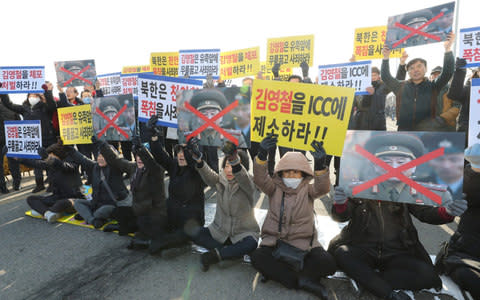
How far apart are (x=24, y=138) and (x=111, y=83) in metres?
5.24

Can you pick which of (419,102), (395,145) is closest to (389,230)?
(395,145)

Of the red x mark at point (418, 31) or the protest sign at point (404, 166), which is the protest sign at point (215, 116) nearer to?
the protest sign at point (404, 166)

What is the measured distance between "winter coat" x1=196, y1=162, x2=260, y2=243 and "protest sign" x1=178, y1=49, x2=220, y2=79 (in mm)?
4618

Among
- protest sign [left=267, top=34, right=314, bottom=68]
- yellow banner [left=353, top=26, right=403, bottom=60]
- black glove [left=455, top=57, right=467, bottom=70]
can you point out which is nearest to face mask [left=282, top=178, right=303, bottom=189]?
black glove [left=455, top=57, right=467, bottom=70]

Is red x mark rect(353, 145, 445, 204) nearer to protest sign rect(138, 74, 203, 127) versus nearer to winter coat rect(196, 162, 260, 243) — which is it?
winter coat rect(196, 162, 260, 243)

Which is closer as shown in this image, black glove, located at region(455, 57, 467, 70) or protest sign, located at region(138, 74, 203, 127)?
black glove, located at region(455, 57, 467, 70)

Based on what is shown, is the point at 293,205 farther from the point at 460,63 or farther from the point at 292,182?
the point at 460,63

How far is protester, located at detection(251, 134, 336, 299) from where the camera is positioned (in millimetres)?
2877

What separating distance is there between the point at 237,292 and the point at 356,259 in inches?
51.0

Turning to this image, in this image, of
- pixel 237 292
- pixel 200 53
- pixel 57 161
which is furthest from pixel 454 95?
pixel 57 161

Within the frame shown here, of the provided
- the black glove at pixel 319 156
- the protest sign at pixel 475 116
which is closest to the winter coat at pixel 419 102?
the protest sign at pixel 475 116

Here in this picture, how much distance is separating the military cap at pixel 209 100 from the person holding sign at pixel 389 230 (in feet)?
5.69

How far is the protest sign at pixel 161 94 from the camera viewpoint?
4242 millimetres

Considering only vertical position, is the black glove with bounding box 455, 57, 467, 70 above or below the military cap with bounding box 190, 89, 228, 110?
above
